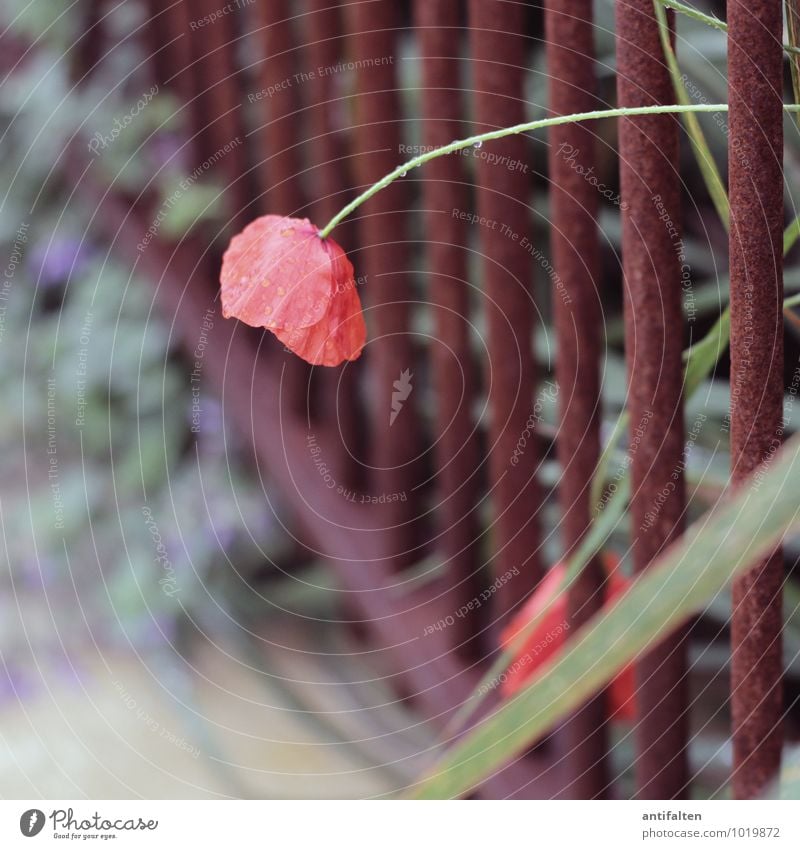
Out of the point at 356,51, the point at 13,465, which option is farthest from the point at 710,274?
the point at 13,465

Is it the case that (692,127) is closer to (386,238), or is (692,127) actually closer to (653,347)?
(653,347)

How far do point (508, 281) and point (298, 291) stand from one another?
15 centimetres

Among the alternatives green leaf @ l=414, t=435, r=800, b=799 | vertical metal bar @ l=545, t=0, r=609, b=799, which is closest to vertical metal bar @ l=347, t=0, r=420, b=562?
vertical metal bar @ l=545, t=0, r=609, b=799

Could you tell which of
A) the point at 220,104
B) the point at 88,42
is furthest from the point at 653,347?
the point at 88,42

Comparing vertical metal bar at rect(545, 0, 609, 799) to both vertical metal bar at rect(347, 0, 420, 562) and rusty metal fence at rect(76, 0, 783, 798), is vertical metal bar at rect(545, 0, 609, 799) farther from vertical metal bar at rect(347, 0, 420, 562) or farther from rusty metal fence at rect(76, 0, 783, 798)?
vertical metal bar at rect(347, 0, 420, 562)

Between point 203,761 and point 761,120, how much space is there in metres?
0.54

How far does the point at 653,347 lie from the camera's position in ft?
0.93

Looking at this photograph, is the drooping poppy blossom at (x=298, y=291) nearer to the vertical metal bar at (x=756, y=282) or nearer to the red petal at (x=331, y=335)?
the red petal at (x=331, y=335)

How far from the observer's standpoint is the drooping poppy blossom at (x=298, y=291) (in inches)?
9.1

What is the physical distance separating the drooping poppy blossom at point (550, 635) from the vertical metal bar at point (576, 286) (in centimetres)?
2

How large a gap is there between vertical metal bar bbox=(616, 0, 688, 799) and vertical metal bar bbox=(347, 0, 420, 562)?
0.54ft

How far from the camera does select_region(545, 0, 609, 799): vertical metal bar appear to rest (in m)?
0.30
